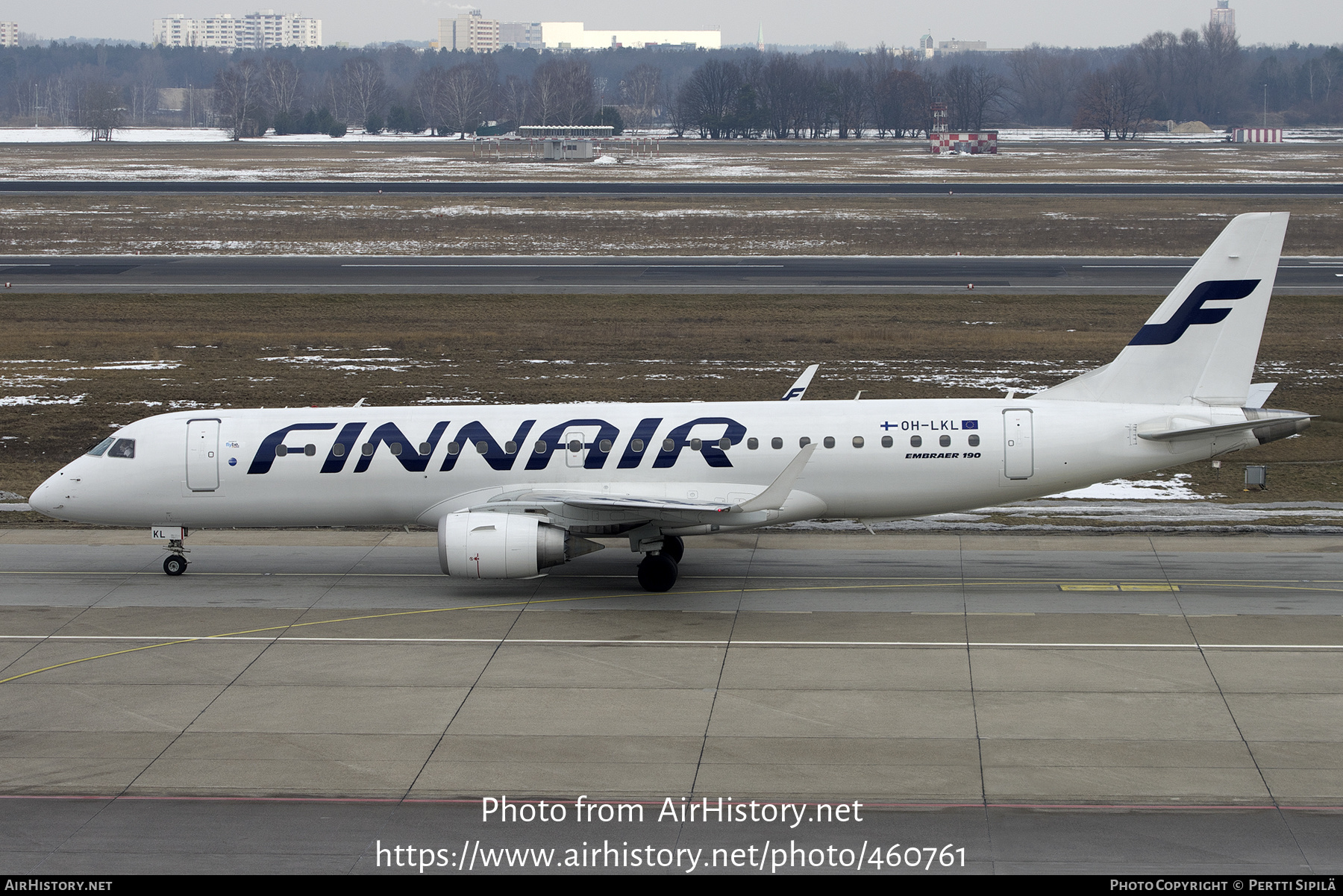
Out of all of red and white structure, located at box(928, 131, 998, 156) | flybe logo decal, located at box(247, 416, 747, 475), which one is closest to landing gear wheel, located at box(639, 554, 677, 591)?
flybe logo decal, located at box(247, 416, 747, 475)

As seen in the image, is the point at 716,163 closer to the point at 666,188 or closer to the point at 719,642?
the point at 666,188

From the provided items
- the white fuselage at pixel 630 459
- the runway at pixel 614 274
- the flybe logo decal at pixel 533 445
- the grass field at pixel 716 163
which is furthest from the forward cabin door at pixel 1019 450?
the grass field at pixel 716 163

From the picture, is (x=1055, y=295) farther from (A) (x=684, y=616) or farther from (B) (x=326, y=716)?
(B) (x=326, y=716)

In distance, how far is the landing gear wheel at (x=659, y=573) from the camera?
1106 inches

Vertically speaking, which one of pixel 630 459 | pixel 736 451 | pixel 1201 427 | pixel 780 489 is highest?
pixel 1201 427

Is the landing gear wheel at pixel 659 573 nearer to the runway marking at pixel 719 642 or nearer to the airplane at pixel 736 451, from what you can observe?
the airplane at pixel 736 451

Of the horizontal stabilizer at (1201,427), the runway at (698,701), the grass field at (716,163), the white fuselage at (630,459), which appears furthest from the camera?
the grass field at (716,163)

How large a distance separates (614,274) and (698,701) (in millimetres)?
49913

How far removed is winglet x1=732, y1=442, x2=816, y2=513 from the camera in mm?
25891

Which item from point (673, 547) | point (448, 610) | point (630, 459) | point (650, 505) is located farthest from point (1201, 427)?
point (448, 610)

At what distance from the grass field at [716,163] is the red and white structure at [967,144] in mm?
3258

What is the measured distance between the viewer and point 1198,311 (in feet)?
92.8

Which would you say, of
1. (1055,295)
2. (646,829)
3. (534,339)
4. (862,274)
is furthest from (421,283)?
(646,829)

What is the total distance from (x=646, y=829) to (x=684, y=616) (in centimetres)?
951
